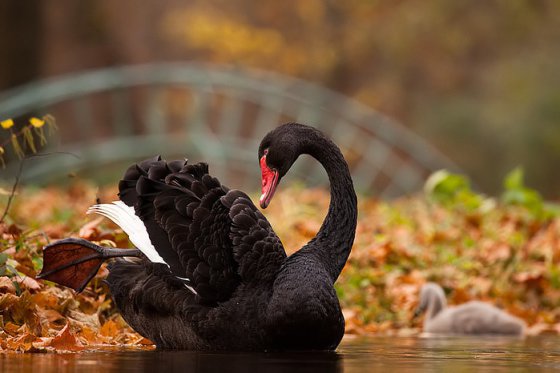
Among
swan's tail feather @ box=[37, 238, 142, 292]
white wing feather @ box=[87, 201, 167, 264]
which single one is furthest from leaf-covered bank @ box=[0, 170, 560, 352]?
white wing feather @ box=[87, 201, 167, 264]

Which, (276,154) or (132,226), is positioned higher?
(276,154)

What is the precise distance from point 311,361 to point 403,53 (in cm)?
2190

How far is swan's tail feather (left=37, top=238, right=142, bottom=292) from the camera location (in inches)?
209

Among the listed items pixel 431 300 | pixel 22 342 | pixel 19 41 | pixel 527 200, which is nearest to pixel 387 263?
pixel 431 300

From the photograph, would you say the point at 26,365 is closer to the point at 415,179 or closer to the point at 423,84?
the point at 415,179

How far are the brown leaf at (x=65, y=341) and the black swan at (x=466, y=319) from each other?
3180mm

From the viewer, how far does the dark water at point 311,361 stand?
4.25 meters

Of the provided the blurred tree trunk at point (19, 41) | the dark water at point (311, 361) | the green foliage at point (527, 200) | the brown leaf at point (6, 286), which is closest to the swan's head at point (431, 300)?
the dark water at point (311, 361)

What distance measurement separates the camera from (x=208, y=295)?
16.2ft

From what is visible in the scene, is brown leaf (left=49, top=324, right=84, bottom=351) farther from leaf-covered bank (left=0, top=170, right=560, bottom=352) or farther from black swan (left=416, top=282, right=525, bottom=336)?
black swan (left=416, top=282, right=525, bottom=336)

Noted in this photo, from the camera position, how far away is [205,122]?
2745cm

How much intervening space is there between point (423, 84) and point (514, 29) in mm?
2707

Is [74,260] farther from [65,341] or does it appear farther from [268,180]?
[268,180]

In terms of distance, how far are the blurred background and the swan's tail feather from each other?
56.6 feet
